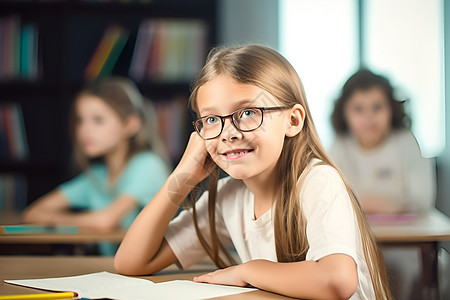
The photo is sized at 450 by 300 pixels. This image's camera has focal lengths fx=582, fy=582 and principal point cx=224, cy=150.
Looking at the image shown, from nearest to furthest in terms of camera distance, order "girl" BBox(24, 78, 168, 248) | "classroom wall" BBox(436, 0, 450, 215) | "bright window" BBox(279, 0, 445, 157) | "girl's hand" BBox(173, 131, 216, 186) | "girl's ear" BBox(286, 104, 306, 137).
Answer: "girl's ear" BBox(286, 104, 306, 137), "girl's hand" BBox(173, 131, 216, 186), "girl" BBox(24, 78, 168, 248), "classroom wall" BBox(436, 0, 450, 215), "bright window" BBox(279, 0, 445, 157)

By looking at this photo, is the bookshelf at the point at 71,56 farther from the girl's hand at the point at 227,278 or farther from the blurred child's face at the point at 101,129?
the girl's hand at the point at 227,278

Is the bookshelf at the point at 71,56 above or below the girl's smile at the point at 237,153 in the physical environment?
above

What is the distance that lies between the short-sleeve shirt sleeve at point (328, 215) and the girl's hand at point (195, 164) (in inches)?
10.4

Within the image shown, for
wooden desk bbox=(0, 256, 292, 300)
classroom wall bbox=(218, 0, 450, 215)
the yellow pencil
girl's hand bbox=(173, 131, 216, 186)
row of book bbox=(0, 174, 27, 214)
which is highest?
classroom wall bbox=(218, 0, 450, 215)

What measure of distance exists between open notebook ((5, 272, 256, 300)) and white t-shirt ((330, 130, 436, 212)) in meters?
1.86

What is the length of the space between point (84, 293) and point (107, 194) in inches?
72.2

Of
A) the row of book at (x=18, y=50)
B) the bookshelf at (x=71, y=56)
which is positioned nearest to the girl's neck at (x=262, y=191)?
the bookshelf at (x=71, y=56)

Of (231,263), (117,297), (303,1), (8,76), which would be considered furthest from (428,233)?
(303,1)

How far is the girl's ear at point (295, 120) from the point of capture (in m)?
1.22

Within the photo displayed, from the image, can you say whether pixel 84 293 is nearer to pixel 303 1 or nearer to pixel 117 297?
pixel 117 297

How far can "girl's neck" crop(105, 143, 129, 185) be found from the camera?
279cm

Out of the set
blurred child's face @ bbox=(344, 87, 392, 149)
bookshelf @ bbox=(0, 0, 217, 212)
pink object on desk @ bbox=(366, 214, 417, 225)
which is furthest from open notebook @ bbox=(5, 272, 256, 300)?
bookshelf @ bbox=(0, 0, 217, 212)

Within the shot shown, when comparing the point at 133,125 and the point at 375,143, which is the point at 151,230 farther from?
the point at 375,143

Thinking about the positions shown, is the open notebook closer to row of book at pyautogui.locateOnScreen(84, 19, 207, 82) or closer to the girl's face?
the girl's face
